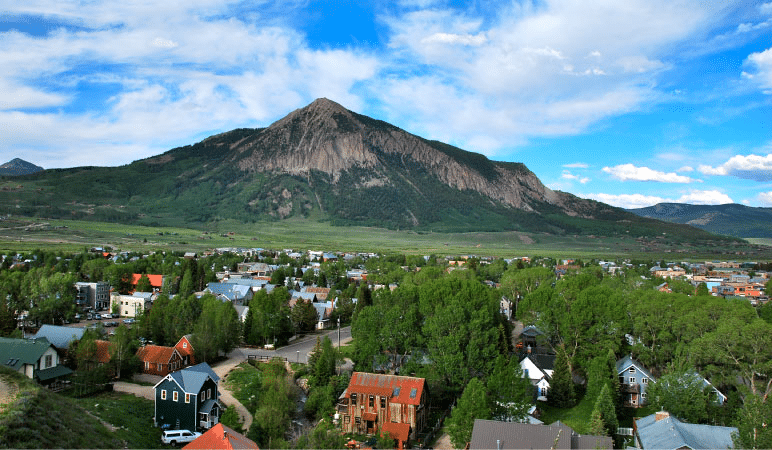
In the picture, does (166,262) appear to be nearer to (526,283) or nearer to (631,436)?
(526,283)

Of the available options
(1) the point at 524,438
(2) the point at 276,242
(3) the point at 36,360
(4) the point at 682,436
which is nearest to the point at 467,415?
(1) the point at 524,438

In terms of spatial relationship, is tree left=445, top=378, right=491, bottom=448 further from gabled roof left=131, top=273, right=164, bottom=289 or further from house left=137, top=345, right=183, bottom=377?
gabled roof left=131, top=273, right=164, bottom=289

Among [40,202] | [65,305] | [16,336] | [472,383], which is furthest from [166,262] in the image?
Result: [40,202]

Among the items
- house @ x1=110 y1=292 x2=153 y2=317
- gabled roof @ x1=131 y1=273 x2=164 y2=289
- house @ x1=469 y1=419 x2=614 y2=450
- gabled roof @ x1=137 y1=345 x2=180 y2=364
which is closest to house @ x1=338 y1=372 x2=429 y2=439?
house @ x1=469 y1=419 x2=614 y2=450

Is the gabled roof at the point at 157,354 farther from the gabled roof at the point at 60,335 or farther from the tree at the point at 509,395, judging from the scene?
the tree at the point at 509,395

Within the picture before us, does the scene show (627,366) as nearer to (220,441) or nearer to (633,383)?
(633,383)

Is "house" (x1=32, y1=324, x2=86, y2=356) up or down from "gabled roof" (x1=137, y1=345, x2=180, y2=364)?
up

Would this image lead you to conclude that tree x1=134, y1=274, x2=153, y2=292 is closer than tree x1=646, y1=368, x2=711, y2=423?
No
